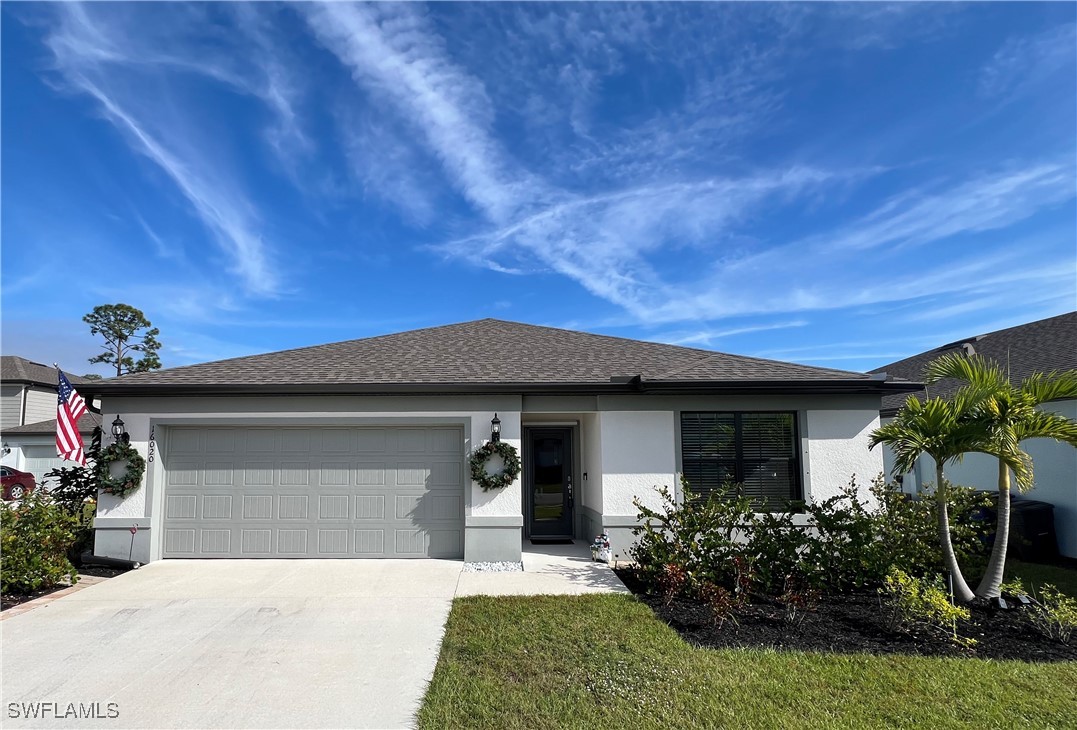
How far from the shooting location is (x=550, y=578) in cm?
755

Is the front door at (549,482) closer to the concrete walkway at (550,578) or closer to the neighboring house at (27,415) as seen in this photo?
the concrete walkway at (550,578)

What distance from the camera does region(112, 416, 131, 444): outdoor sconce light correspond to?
8445 millimetres

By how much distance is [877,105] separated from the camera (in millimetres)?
9234

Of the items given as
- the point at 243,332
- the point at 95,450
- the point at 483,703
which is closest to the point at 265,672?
the point at 483,703

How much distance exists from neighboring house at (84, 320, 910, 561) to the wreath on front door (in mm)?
165

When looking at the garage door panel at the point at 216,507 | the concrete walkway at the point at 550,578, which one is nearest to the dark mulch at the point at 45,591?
the garage door panel at the point at 216,507

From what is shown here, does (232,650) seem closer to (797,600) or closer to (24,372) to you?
(797,600)

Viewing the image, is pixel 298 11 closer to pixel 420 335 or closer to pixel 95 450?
pixel 420 335

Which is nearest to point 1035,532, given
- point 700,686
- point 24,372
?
point 700,686

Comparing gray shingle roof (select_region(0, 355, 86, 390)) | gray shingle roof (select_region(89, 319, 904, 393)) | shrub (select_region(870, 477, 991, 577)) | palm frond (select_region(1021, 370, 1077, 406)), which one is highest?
gray shingle roof (select_region(0, 355, 86, 390))

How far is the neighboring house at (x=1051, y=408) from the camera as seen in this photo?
30.8 feet

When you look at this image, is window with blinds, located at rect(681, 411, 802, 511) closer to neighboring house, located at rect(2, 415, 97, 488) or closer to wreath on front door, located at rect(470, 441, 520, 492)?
wreath on front door, located at rect(470, 441, 520, 492)

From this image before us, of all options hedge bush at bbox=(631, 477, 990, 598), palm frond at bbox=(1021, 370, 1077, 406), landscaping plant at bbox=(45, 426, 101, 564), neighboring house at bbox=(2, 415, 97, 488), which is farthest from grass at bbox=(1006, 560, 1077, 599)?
neighboring house at bbox=(2, 415, 97, 488)

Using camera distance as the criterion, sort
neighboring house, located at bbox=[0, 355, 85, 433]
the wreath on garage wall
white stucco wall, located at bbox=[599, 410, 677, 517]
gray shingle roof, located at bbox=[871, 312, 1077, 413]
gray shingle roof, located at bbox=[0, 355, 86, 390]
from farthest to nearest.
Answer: gray shingle roof, located at bbox=[0, 355, 86, 390], neighboring house, located at bbox=[0, 355, 85, 433], gray shingle roof, located at bbox=[871, 312, 1077, 413], white stucco wall, located at bbox=[599, 410, 677, 517], the wreath on garage wall
